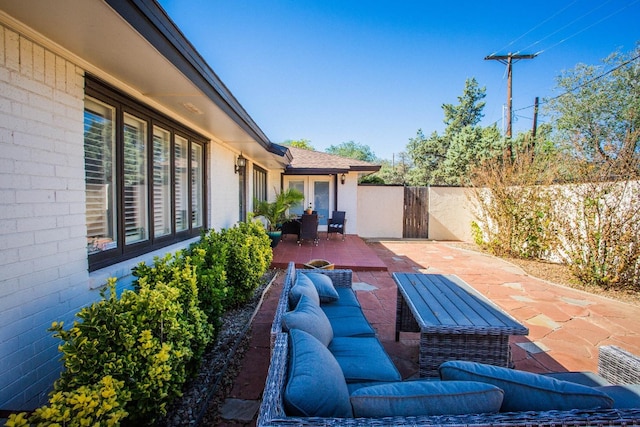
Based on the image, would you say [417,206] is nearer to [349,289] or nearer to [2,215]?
[349,289]

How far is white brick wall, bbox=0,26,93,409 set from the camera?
6.20ft

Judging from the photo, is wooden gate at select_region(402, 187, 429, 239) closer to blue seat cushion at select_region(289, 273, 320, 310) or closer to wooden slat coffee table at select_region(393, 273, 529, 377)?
wooden slat coffee table at select_region(393, 273, 529, 377)

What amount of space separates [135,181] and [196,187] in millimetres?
1707

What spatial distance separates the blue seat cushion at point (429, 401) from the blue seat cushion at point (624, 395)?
742 mm

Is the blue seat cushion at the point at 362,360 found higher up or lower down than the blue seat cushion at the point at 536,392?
lower down

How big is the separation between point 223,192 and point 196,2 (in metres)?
3.95

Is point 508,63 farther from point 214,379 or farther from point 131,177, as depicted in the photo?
point 214,379

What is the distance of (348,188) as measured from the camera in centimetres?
1119

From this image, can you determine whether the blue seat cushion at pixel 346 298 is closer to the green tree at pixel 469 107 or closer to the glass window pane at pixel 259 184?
the glass window pane at pixel 259 184

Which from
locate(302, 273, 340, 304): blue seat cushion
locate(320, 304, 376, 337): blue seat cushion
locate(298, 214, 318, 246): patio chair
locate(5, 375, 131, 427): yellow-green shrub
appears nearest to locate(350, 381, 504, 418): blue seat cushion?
locate(5, 375, 131, 427): yellow-green shrub

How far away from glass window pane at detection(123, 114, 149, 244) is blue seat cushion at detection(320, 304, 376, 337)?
2.20m

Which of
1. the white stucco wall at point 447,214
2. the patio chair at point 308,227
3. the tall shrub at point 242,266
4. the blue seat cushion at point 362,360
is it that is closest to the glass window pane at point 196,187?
the tall shrub at point 242,266

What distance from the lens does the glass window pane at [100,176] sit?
267cm

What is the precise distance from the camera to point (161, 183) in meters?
3.88
